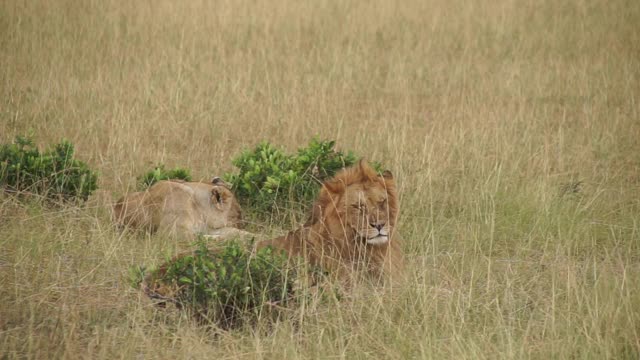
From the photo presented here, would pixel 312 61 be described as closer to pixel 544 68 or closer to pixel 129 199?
pixel 544 68

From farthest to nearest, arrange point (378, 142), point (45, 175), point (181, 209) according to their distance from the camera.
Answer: point (378, 142)
point (45, 175)
point (181, 209)

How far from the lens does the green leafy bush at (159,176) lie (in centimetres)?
673

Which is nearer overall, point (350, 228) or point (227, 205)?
point (350, 228)

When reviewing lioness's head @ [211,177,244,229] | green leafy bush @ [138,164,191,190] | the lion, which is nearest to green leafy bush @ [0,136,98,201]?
green leafy bush @ [138,164,191,190]

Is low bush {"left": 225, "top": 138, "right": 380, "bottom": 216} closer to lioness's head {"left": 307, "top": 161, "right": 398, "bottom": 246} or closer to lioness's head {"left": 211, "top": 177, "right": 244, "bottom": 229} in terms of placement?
lioness's head {"left": 211, "top": 177, "right": 244, "bottom": 229}

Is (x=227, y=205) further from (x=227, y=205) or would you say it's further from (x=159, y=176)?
(x=159, y=176)

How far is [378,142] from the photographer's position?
8094 mm

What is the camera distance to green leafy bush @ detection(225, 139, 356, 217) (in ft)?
21.3

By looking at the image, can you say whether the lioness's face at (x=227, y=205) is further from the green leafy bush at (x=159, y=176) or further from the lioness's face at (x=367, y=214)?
the lioness's face at (x=367, y=214)

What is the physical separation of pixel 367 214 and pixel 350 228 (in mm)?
138

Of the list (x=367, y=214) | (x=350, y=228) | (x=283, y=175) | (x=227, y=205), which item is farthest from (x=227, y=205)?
(x=367, y=214)

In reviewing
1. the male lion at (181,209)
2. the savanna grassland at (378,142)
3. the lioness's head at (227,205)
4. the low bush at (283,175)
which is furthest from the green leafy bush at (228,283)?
the lioness's head at (227,205)

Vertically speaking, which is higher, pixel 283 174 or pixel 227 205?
pixel 283 174

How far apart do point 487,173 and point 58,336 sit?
3866 mm
